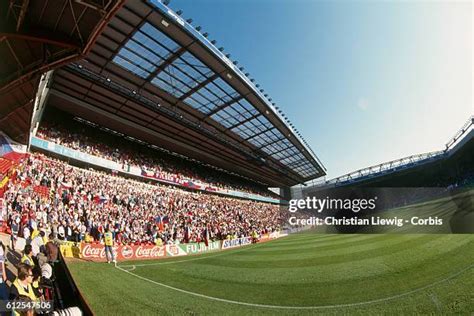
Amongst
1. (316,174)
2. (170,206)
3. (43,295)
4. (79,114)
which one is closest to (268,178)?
(316,174)

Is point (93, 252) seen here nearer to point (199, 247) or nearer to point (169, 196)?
point (199, 247)

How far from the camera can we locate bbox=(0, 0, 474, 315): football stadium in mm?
8922

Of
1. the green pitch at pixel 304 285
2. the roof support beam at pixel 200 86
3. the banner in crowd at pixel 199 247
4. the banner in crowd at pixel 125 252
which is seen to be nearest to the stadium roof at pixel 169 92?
the roof support beam at pixel 200 86

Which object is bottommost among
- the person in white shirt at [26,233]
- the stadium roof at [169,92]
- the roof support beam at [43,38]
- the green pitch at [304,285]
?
the green pitch at [304,285]

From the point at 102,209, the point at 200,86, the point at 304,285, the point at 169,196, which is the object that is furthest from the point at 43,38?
the point at 169,196

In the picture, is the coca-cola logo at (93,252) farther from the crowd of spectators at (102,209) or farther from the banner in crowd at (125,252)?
the crowd of spectators at (102,209)

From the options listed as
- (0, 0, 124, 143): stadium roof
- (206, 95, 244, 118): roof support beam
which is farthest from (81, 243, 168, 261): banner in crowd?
(206, 95, 244, 118): roof support beam

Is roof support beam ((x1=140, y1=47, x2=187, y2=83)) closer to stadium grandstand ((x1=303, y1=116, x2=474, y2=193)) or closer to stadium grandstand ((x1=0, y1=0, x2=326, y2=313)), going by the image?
stadium grandstand ((x1=0, y1=0, x2=326, y2=313))

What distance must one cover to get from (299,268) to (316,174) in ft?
139

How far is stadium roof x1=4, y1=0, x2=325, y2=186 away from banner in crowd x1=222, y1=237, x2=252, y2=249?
11980 millimetres

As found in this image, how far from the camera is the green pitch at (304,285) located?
8.22 meters

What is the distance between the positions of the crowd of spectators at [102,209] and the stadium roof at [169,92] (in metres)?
5.82

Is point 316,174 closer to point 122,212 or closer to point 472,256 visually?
point 122,212

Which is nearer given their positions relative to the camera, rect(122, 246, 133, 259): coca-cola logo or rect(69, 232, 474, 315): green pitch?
rect(69, 232, 474, 315): green pitch
